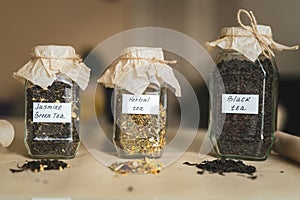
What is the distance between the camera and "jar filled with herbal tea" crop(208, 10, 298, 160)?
2.52 ft

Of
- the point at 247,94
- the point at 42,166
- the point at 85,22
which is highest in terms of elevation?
the point at 85,22

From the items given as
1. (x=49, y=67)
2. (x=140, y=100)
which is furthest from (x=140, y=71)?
(x=49, y=67)

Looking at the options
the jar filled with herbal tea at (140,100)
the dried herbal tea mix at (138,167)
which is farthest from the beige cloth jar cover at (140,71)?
the dried herbal tea mix at (138,167)

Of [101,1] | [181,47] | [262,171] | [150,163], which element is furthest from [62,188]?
[101,1]

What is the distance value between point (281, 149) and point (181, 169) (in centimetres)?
22

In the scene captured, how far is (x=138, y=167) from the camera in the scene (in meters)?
0.69

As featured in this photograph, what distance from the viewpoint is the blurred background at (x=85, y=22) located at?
1.98 metres

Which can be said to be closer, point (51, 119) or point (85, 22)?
point (51, 119)

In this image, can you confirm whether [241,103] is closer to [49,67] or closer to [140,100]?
[140,100]

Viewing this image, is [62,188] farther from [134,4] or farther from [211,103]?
[134,4]

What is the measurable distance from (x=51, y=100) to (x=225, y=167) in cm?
31

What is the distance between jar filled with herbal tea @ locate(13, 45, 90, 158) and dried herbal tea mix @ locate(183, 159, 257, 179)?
8.8 inches

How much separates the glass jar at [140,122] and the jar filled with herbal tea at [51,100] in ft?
0.25

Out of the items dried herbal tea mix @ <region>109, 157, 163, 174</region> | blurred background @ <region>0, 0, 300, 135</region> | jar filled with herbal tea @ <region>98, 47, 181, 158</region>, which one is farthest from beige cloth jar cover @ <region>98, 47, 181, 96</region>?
blurred background @ <region>0, 0, 300, 135</region>
